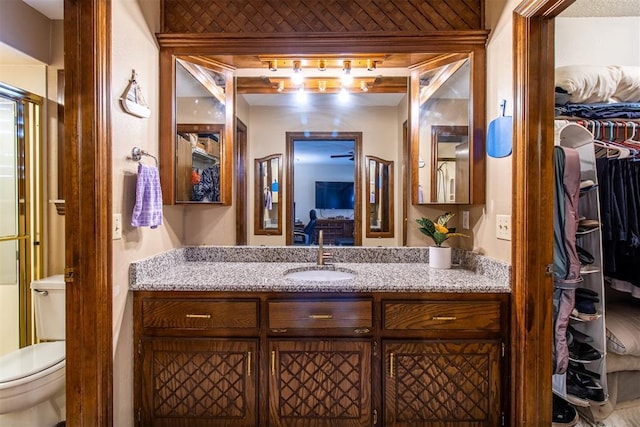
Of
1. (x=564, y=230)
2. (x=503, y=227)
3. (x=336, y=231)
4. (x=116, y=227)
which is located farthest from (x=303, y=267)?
(x=564, y=230)

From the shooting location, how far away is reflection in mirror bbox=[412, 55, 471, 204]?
1.92m

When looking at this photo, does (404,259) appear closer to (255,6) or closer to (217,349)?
(217,349)

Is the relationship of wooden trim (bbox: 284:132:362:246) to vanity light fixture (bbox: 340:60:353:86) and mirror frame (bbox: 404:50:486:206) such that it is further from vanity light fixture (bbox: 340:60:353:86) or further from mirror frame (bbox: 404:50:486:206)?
mirror frame (bbox: 404:50:486:206)

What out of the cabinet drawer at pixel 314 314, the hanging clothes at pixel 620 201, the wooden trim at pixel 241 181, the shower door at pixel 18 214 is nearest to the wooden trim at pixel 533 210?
the hanging clothes at pixel 620 201

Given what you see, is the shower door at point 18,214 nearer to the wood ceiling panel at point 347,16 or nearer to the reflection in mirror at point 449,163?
the wood ceiling panel at point 347,16

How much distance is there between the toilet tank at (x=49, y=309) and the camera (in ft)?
6.19

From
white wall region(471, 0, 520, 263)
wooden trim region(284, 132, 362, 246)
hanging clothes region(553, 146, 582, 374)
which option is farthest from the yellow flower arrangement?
hanging clothes region(553, 146, 582, 374)

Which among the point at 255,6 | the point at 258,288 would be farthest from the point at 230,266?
the point at 255,6

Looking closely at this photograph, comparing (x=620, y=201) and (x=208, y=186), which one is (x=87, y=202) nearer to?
(x=208, y=186)

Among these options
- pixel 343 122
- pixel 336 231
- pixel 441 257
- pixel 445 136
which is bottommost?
pixel 441 257

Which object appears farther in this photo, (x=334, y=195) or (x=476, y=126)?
(x=334, y=195)

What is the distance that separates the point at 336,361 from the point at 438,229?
94 centimetres

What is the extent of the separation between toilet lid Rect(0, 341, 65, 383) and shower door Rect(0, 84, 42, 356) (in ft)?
1.88

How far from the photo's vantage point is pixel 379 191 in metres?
2.16
